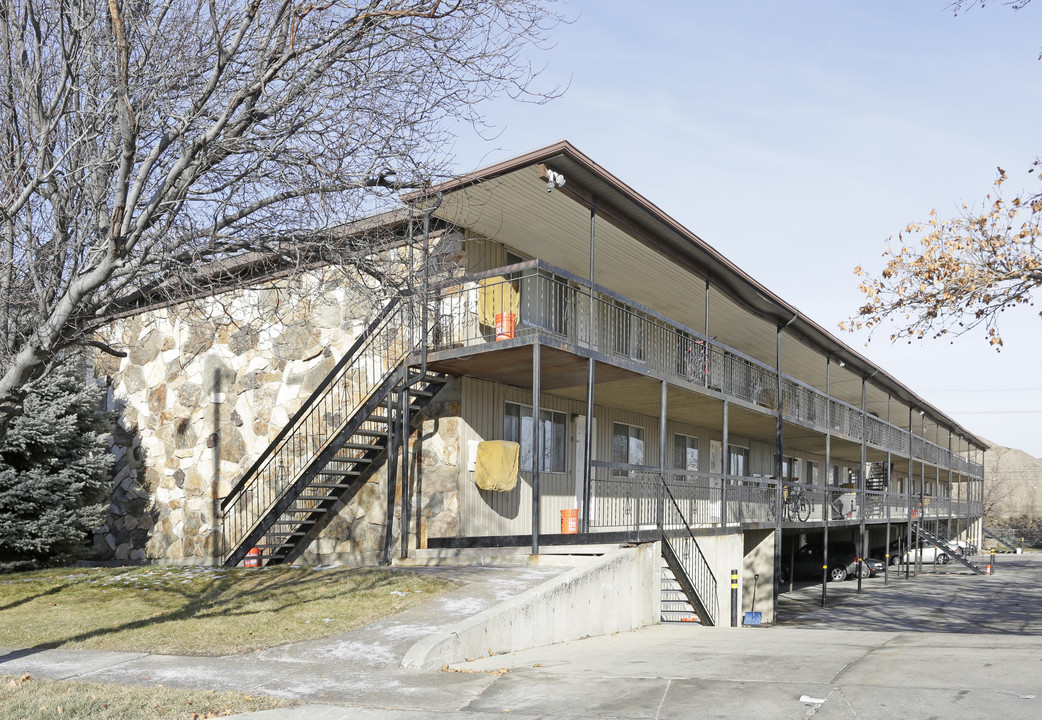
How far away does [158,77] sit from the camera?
27.3ft

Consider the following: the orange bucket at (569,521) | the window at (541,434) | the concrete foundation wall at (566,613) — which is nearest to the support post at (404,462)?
the window at (541,434)

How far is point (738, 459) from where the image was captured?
2755cm

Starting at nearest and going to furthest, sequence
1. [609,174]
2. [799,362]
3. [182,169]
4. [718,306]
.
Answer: [182,169]
[609,174]
[718,306]
[799,362]

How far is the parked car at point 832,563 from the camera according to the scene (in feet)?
108

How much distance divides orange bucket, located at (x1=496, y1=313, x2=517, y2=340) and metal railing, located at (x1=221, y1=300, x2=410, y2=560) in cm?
162

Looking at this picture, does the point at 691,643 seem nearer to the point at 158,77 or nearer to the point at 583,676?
the point at 583,676

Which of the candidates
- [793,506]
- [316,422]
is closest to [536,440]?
[316,422]

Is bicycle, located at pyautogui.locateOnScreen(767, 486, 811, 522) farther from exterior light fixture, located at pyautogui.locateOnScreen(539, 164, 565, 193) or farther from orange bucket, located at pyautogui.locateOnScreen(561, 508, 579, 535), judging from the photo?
exterior light fixture, located at pyautogui.locateOnScreen(539, 164, 565, 193)

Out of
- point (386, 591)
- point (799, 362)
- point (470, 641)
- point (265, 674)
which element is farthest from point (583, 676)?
point (799, 362)

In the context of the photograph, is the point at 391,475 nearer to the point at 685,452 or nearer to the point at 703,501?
the point at 703,501

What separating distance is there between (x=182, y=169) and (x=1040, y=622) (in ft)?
63.2

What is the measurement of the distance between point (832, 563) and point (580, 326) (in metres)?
19.5

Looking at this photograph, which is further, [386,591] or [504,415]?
[504,415]

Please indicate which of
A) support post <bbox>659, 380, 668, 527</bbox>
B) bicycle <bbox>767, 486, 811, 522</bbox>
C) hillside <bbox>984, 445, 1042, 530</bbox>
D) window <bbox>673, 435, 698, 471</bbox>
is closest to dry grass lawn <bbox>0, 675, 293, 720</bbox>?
support post <bbox>659, 380, 668, 527</bbox>
